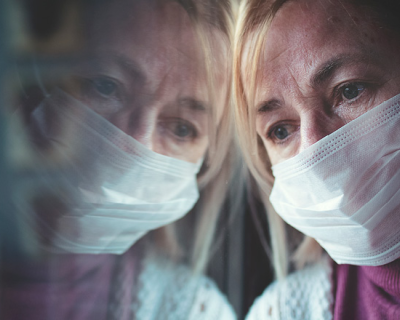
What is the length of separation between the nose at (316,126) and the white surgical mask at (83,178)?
1.08ft

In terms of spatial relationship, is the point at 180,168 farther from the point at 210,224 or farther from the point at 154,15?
the point at 154,15

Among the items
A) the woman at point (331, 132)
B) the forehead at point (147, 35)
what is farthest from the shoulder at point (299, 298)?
the forehead at point (147, 35)

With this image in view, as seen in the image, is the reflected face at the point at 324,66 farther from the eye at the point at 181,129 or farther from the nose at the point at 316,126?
the eye at the point at 181,129

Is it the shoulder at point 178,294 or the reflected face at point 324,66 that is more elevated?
the reflected face at point 324,66

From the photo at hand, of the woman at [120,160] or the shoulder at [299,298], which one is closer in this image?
the woman at [120,160]

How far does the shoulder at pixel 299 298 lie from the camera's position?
3.27 ft

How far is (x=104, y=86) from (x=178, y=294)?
0.51 metres

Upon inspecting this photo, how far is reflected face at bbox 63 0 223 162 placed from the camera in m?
0.92

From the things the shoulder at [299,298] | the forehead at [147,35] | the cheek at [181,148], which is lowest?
the shoulder at [299,298]

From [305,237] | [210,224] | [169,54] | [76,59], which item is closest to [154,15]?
[169,54]

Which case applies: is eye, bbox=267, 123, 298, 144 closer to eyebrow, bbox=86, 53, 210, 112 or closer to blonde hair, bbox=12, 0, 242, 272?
blonde hair, bbox=12, 0, 242, 272

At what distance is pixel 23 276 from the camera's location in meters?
0.88

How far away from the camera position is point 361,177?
3.06ft

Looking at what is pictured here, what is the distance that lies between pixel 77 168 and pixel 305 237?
56cm
